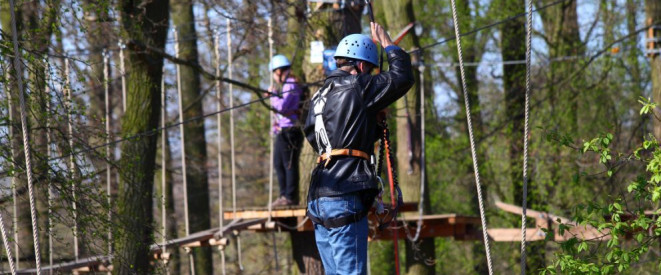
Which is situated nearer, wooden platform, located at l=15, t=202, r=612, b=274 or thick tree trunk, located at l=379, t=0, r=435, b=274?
wooden platform, located at l=15, t=202, r=612, b=274

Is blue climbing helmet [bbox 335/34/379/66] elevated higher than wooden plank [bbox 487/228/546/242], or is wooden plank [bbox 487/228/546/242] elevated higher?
blue climbing helmet [bbox 335/34/379/66]

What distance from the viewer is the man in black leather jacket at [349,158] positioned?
5.02 metres

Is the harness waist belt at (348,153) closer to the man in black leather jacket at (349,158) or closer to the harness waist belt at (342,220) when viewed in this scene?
the man in black leather jacket at (349,158)

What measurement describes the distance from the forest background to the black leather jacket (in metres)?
2.02

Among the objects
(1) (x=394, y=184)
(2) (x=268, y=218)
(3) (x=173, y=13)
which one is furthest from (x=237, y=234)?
(3) (x=173, y=13)

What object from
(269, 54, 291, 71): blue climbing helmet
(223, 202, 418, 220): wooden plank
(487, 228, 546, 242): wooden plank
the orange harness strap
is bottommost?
(487, 228, 546, 242): wooden plank

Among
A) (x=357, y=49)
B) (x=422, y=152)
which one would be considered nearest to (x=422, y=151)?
(x=422, y=152)

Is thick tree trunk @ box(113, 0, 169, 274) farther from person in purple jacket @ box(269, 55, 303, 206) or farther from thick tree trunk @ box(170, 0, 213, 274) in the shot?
thick tree trunk @ box(170, 0, 213, 274)

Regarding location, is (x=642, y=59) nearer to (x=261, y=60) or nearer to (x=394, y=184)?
(x=261, y=60)

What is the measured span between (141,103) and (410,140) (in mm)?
3965

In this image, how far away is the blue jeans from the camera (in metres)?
4.99

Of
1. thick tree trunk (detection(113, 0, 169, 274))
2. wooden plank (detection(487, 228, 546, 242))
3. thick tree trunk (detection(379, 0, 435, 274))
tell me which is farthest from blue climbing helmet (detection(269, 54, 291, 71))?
wooden plank (detection(487, 228, 546, 242))

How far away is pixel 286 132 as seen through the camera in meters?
9.38

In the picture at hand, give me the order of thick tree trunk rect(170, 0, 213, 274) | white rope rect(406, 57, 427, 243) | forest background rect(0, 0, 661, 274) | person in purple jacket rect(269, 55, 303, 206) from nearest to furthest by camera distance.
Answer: forest background rect(0, 0, 661, 274), person in purple jacket rect(269, 55, 303, 206), white rope rect(406, 57, 427, 243), thick tree trunk rect(170, 0, 213, 274)
